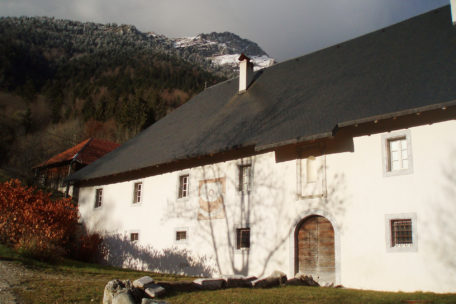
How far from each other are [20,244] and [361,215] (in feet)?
37.5

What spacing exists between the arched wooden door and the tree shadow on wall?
13.1 feet

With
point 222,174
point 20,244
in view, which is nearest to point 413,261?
point 222,174

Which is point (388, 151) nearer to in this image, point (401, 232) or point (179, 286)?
point (401, 232)

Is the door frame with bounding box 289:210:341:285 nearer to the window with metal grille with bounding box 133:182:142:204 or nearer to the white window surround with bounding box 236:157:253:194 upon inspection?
the white window surround with bounding box 236:157:253:194

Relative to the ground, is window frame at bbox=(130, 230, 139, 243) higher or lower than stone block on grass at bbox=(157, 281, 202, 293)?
higher

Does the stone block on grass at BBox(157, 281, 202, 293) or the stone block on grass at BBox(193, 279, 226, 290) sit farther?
the stone block on grass at BBox(193, 279, 226, 290)

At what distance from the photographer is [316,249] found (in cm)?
1438

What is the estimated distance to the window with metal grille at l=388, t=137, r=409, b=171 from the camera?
13234 mm

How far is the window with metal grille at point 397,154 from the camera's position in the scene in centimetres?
1323

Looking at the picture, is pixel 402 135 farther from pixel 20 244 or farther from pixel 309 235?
pixel 20 244

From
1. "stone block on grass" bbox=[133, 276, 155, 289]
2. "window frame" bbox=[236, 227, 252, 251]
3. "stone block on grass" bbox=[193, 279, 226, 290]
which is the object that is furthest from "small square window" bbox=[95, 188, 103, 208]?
"stone block on grass" bbox=[133, 276, 155, 289]

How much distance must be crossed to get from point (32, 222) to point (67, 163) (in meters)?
19.6

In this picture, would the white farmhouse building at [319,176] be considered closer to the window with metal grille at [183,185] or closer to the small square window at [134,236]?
the window with metal grille at [183,185]

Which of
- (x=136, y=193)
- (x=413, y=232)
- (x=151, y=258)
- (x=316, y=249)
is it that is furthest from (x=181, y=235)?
(x=413, y=232)
